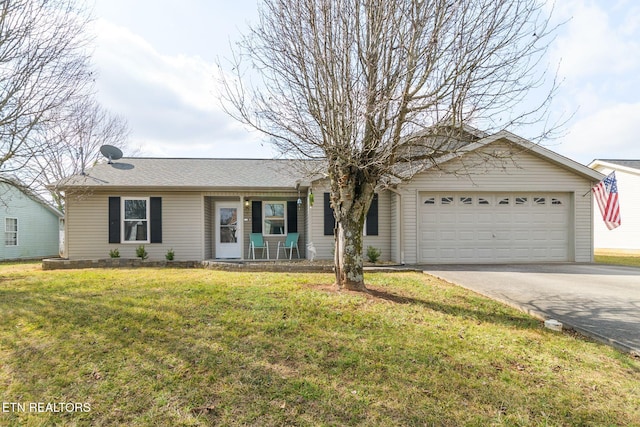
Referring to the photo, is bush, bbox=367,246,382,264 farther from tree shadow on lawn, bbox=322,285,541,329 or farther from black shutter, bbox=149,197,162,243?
black shutter, bbox=149,197,162,243

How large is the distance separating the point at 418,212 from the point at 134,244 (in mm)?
9328

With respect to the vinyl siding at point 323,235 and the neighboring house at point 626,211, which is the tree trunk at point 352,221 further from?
the neighboring house at point 626,211

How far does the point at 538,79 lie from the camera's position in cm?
516

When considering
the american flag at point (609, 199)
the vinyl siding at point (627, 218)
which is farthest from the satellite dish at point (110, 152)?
→ the vinyl siding at point (627, 218)

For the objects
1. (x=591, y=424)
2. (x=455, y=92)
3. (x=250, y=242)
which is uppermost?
(x=455, y=92)

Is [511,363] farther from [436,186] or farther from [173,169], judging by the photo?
[173,169]

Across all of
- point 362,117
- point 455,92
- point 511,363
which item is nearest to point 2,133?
point 362,117

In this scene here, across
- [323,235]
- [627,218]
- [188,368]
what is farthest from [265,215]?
[627,218]

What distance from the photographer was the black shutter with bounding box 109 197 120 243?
1089cm

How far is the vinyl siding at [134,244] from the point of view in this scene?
427 inches

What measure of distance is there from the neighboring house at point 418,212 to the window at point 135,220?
0.10 feet

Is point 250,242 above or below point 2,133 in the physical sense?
below

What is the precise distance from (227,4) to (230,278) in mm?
5418

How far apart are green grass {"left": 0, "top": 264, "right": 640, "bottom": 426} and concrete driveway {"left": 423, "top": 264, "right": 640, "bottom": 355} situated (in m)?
0.48
